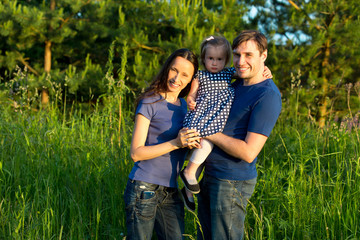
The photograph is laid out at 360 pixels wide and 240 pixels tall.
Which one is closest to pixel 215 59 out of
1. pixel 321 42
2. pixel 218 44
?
pixel 218 44

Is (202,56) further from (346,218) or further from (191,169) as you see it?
(346,218)

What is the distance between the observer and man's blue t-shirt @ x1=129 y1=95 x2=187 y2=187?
2.06 meters

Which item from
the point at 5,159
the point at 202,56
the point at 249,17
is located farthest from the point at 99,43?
the point at 202,56

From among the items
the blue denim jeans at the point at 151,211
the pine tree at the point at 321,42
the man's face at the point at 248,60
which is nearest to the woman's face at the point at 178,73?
the man's face at the point at 248,60

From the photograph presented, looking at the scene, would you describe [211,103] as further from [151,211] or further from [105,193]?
[105,193]

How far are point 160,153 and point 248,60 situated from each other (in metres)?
0.70

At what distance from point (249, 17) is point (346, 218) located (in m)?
7.30

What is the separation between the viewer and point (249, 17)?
9.04 m

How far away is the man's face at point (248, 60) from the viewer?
197 centimetres

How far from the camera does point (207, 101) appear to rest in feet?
7.16

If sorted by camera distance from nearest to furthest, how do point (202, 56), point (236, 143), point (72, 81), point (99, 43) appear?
1. point (236, 143)
2. point (202, 56)
3. point (72, 81)
4. point (99, 43)

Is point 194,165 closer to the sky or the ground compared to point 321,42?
closer to the ground

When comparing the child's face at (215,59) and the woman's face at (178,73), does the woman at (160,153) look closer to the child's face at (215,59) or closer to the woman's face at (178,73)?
the woman's face at (178,73)

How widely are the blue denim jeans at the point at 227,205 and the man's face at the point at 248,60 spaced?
1.94ft
